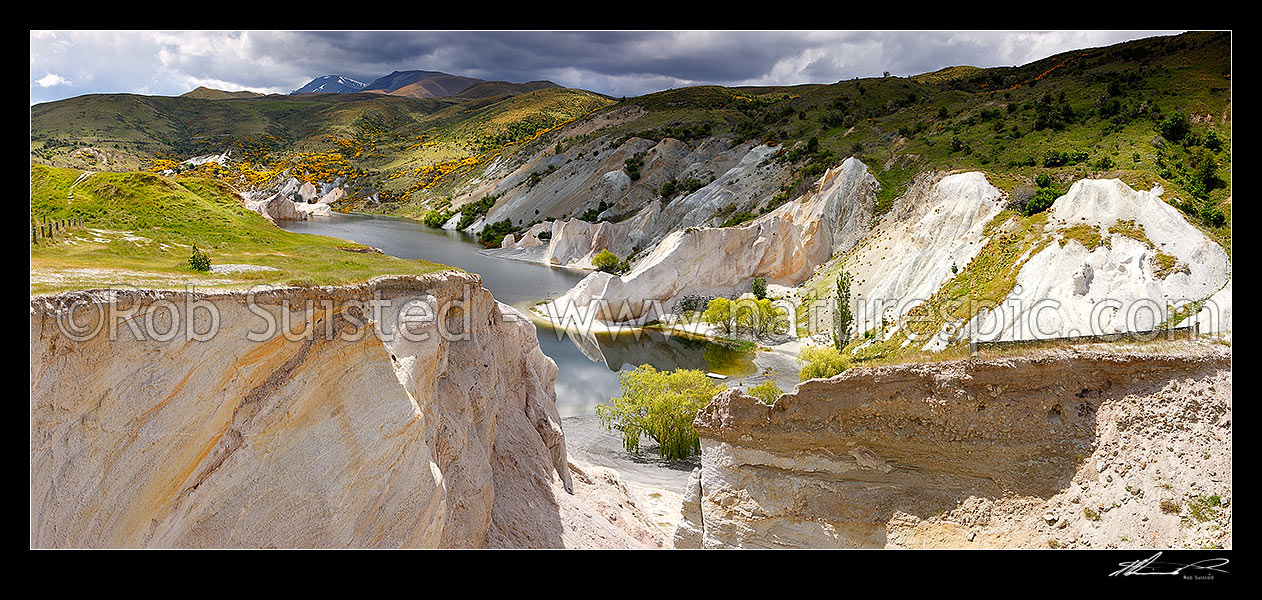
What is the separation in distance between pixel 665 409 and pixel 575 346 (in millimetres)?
17095

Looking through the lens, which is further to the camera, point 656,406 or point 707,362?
point 707,362

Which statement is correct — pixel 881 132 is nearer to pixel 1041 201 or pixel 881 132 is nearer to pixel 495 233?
pixel 1041 201

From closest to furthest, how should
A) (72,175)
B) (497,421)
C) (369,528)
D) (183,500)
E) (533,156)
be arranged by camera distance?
1. (183,500)
2. (369,528)
3. (72,175)
4. (497,421)
5. (533,156)

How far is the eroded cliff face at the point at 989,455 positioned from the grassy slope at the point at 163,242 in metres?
6.57

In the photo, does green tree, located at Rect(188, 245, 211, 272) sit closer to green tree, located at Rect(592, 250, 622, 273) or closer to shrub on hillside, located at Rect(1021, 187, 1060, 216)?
shrub on hillside, located at Rect(1021, 187, 1060, 216)

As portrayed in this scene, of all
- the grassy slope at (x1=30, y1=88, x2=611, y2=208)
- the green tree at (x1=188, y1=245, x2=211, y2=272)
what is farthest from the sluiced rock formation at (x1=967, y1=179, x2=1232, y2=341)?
the grassy slope at (x1=30, y1=88, x2=611, y2=208)

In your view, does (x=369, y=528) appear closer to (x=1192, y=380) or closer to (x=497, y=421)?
(x=497, y=421)

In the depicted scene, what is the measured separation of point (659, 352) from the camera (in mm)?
41156

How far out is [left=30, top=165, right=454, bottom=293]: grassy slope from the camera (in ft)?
27.4

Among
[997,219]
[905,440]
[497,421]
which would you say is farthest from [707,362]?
[905,440]

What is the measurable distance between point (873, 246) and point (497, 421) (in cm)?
3481

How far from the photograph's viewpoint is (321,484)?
29.9ft

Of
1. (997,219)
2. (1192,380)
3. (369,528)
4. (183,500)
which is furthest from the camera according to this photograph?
(997,219)
